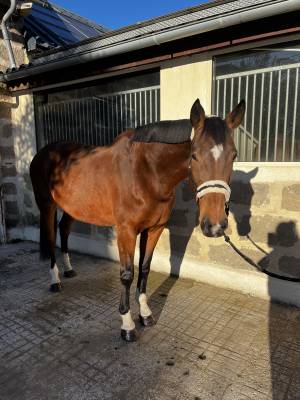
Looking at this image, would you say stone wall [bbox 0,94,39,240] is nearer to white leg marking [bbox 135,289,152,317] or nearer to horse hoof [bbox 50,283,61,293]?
horse hoof [bbox 50,283,61,293]

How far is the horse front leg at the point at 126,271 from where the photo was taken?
7.82 feet

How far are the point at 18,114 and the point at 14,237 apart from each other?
7.30 ft

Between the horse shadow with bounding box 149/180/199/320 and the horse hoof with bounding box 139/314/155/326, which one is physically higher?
the horse shadow with bounding box 149/180/199/320

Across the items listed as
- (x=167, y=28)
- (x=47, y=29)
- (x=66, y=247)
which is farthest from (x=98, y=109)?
(x=47, y=29)

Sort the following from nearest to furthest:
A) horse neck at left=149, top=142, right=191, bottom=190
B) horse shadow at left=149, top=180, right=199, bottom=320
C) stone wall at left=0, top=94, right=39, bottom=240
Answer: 1. horse neck at left=149, top=142, right=191, bottom=190
2. horse shadow at left=149, top=180, right=199, bottom=320
3. stone wall at left=0, top=94, right=39, bottom=240

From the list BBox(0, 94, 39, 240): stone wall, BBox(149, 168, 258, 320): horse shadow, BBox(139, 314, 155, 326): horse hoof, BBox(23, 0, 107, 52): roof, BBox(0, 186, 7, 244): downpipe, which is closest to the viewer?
BBox(139, 314, 155, 326): horse hoof

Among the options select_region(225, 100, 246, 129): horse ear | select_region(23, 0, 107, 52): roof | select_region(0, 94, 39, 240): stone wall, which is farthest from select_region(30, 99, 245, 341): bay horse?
select_region(23, 0, 107, 52): roof

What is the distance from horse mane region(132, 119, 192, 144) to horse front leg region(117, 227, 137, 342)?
30.7 inches

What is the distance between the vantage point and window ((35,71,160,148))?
145 inches

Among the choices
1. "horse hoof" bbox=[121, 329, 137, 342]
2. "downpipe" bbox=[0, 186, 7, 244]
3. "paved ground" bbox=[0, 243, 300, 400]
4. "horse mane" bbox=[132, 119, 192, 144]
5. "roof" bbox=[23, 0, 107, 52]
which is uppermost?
"roof" bbox=[23, 0, 107, 52]

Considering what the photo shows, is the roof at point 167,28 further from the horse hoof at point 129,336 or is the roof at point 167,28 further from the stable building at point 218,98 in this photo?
the horse hoof at point 129,336

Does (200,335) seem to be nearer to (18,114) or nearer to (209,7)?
(209,7)

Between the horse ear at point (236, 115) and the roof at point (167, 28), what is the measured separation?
1163mm

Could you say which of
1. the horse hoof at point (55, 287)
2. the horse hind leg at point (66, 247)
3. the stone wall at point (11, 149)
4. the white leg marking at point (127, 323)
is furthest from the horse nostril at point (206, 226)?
the stone wall at point (11, 149)
